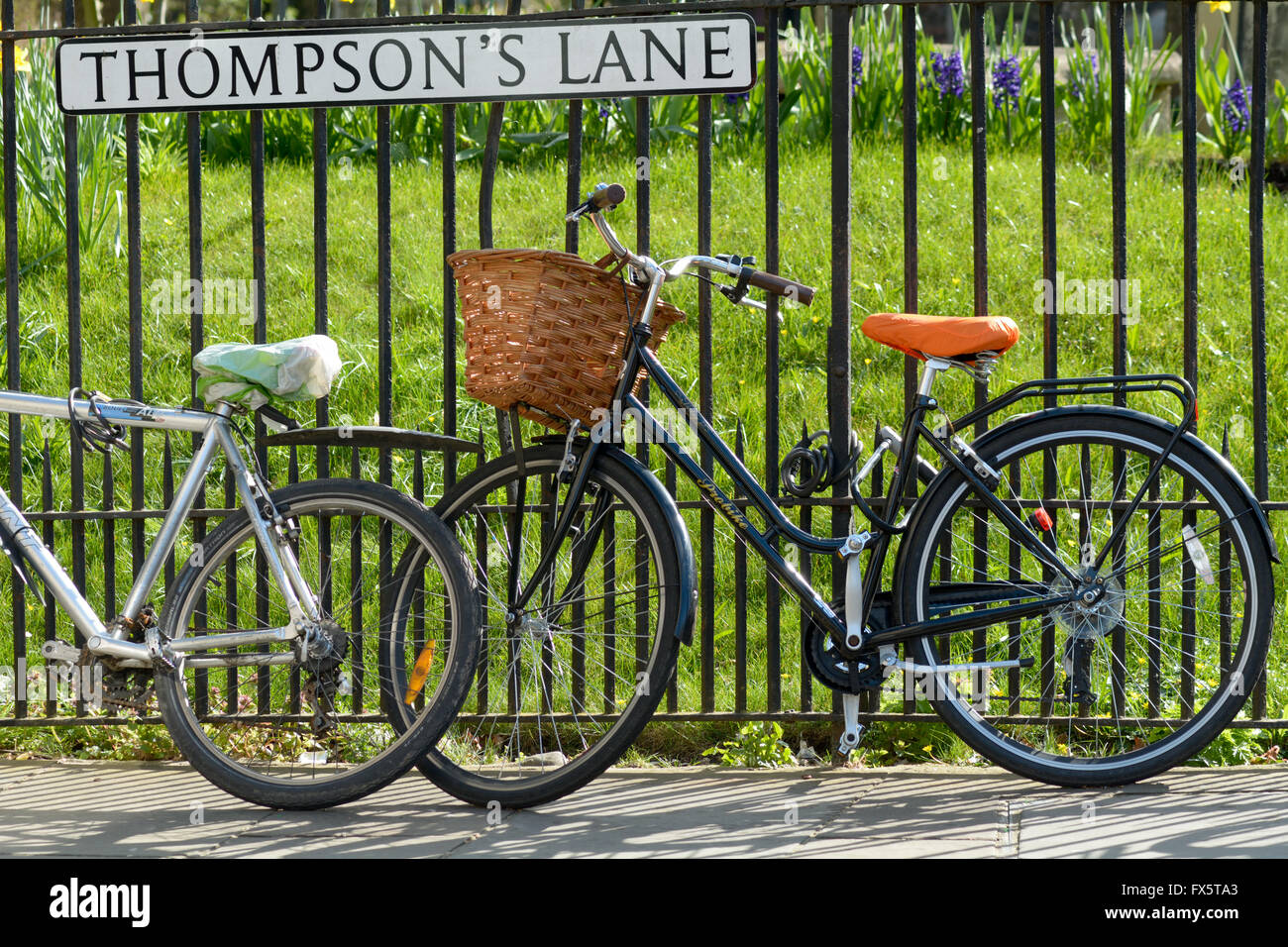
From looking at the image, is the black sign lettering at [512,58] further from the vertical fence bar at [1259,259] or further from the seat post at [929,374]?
the vertical fence bar at [1259,259]

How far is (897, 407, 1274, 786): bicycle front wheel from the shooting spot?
11.2ft

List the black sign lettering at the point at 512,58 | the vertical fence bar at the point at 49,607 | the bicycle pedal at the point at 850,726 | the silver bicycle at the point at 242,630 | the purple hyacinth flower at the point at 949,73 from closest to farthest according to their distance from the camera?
the silver bicycle at the point at 242,630 < the bicycle pedal at the point at 850,726 < the black sign lettering at the point at 512,58 < the vertical fence bar at the point at 49,607 < the purple hyacinth flower at the point at 949,73

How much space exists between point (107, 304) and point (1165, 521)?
4.68 metres

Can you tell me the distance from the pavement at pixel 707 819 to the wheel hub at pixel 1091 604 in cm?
45

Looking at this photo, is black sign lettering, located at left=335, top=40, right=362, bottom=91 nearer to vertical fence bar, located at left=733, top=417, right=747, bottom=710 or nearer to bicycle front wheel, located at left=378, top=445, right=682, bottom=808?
bicycle front wheel, located at left=378, top=445, right=682, bottom=808

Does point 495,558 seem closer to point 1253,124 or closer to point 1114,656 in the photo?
point 1114,656

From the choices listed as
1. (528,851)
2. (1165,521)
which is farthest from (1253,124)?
(528,851)

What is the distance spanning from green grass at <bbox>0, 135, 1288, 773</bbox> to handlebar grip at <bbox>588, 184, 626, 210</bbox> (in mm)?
1735

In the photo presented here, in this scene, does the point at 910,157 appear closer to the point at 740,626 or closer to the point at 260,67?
the point at 740,626

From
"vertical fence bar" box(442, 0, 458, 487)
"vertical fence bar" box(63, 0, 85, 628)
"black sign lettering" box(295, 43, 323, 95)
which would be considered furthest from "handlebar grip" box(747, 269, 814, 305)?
"vertical fence bar" box(63, 0, 85, 628)

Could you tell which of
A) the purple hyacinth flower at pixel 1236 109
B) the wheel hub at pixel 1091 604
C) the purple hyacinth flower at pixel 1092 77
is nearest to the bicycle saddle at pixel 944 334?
the wheel hub at pixel 1091 604

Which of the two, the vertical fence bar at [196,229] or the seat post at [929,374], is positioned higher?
the vertical fence bar at [196,229]

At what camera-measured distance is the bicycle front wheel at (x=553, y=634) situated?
11.2 ft

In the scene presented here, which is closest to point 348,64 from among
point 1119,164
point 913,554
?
point 913,554
